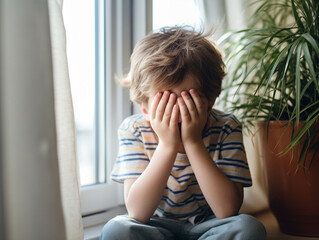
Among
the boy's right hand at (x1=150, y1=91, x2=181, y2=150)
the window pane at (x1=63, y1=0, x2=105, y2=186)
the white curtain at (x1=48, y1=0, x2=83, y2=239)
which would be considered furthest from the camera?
the window pane at (x1=63, y1=0, x2=105, y2=186)

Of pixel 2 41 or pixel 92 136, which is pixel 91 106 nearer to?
pixel 92 136

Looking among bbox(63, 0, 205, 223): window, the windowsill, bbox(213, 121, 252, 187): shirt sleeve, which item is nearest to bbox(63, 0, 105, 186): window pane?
bbox(63, 0, 205, 223): window

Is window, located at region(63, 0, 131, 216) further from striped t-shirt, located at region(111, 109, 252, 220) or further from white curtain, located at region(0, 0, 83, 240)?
white curtain, located at region(0, 0, 83, 240)

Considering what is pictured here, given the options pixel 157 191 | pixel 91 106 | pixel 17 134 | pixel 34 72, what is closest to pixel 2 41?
pixel 34 72

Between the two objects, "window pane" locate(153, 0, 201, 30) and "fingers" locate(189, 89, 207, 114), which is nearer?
"fingers" locate(189, 89, 207, 114)

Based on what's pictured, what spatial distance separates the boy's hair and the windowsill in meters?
0.45

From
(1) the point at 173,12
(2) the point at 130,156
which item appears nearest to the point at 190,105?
(2) the point at 130,156

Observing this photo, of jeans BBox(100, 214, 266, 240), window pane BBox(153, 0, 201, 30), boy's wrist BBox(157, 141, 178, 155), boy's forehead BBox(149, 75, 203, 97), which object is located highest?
window pane BBox(153, 0, 201, 30)

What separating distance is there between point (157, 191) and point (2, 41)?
1.67 feet

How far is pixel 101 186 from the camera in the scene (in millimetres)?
1321

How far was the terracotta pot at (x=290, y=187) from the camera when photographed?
116 centimetres

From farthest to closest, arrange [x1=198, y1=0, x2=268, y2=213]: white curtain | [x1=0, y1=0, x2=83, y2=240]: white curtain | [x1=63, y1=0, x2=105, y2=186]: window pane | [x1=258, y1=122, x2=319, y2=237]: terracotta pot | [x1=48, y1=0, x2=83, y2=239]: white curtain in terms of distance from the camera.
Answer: [x1=198, y1=0, x2=268, y2=213]: white curtain, [x1=63, y1=0, x2=105, y2=186]: window pane, [x1=258, y1=122, x2=319, y2=237]: terracotta pot, [x1=48, y1=0, x2=83, y2=239]: white curtain, [x1=0, y1=0, x2=83, y2=240]: white curtain

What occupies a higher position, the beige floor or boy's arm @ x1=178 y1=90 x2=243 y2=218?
boy's arm @ x1=178 y1=90 x2=243 y2=218

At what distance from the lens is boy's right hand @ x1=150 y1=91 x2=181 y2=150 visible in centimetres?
97
